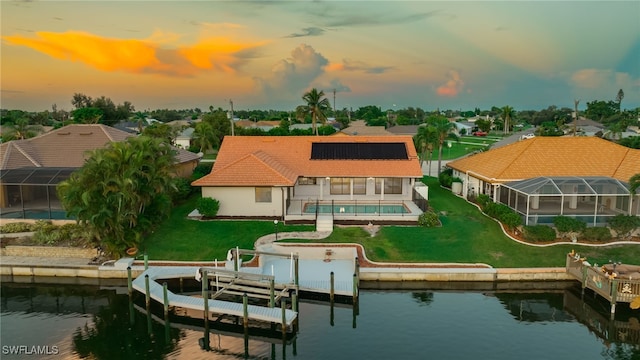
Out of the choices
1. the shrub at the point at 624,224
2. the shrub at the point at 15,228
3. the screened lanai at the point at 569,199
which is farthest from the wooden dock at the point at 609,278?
the shrub at the point at 15,228

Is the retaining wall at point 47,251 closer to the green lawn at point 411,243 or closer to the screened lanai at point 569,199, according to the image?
the green lawn at point 411,243

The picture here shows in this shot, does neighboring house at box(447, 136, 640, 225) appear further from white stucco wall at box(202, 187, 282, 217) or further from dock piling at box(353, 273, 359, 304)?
white stucco wall at box(202, 187, 282, 217)

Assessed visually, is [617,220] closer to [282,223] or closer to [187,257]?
[282,223]

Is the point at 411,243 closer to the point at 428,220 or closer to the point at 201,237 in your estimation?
the point at 428,220

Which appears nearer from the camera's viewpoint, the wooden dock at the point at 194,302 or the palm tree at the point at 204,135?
the wooden dock at the point at 194,302

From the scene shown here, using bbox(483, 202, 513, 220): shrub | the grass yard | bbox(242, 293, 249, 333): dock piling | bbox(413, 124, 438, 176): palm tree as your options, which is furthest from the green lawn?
bbox(413, 124, 438, 176): palm tree

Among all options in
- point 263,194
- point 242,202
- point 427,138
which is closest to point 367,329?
point 263,194

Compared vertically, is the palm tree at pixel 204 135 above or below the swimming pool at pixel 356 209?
above

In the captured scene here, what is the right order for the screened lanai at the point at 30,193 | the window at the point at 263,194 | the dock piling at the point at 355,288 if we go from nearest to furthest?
the dock piling at the point at 355,288 < the screened lanai at the point at 30,193 < the window at the point at 263,194
